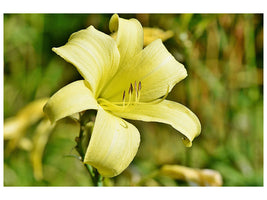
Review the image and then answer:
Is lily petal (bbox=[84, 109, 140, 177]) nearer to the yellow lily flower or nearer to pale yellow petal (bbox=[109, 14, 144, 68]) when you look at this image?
the yellow lily flower

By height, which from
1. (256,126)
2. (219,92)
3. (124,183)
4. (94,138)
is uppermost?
(94,138)

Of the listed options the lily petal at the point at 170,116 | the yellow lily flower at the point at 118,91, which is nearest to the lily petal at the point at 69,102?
the yellow lily flower at the point at 118,91

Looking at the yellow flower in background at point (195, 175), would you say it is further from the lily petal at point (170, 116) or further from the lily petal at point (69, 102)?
the lily petal at point (69, 102)

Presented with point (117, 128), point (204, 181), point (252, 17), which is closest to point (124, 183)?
point (204, 181)

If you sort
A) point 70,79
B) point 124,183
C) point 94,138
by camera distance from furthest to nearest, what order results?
point 70,79 < point 124,183 < point 94,138

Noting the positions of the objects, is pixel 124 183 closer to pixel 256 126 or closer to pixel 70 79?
pixel 70 79

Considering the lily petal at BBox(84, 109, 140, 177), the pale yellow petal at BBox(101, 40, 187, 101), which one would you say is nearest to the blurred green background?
the pale yellow petal at BBox(101, 40, 187, 101)

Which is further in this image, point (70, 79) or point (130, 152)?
point (70, 79)

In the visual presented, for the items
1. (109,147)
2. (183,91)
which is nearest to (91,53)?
(109,147)
